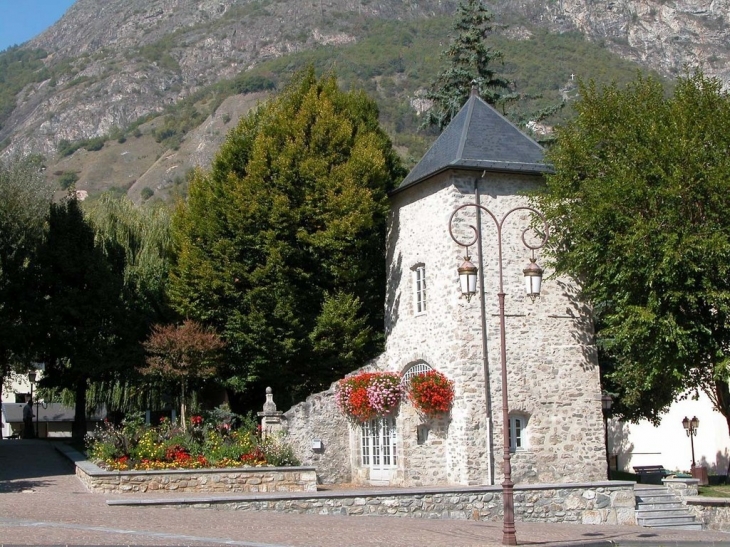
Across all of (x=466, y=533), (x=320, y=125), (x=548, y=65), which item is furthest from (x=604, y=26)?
(x=466, y=533)

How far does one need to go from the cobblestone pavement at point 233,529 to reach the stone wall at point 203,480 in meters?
0.48

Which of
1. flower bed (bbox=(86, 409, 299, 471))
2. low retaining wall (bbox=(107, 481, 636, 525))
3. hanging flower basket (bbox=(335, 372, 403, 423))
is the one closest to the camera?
low retaining wall (bbox=(107, 481, 636, 525))

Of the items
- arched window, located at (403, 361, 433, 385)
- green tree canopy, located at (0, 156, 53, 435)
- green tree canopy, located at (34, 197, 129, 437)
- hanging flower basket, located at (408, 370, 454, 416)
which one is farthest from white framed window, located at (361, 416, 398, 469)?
green tree canopy, located at (0, 156, 53, 435)

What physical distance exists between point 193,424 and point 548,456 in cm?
883

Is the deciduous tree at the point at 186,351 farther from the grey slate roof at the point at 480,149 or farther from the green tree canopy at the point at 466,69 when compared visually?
the green tree canopy at the point at 466,69

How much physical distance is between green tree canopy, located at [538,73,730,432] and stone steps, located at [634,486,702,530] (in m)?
2.73

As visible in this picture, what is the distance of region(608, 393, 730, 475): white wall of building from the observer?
3509cm

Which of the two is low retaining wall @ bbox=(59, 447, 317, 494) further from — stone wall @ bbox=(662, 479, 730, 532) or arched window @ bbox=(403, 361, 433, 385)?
stone wall @ bbox=(662, 479, 730, 532)

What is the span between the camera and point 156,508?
15.1m

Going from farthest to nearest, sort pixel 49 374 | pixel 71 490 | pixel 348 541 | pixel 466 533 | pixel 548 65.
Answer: pixel 548 65 < pixel 49 374 < pixel 71 490 < pixel 466 533 < pixel 348 541

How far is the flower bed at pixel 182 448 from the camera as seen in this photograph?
18.7 meters

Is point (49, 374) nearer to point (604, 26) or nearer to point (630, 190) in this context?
point (630, 190)

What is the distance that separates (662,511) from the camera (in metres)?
19.6

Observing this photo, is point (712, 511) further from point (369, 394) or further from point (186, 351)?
point (186, 351)
